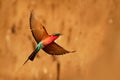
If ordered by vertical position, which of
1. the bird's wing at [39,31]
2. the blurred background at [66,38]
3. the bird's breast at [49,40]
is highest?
the bird's wing at [39,31]

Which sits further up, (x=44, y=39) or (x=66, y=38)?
(x=44, y=39)

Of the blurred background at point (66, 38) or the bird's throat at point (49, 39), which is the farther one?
the blurred background at point (66, 38)

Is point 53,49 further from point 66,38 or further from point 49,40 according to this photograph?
point 66,38

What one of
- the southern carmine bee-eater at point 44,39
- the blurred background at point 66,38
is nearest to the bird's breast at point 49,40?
the southern carmine bee-eater at point 44,39

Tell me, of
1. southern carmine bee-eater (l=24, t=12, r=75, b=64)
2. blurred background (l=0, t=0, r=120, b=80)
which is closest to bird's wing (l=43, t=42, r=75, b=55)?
southern carmine bee-eater (l=24, t=12, r=75, b=64)

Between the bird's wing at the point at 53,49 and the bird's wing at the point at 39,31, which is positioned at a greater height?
the bird's wing at the point at 39,31

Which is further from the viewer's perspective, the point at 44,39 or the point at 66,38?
the point at 66,38

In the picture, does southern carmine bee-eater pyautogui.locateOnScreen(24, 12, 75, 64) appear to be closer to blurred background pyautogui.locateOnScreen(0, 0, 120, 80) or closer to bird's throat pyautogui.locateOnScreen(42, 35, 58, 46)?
bird's throat pyautogui.locateOnScreen(42, 35, 58, 46)

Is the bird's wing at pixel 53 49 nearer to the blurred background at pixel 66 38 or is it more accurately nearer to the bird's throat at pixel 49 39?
the bird's throat at pixel 49 39

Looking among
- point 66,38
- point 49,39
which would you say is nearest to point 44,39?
point 49,39

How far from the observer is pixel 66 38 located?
8.32ft

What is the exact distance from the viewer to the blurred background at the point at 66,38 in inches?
99.8

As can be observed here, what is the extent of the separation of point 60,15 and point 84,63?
23 cm

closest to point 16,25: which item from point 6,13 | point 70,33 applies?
point 6,13
